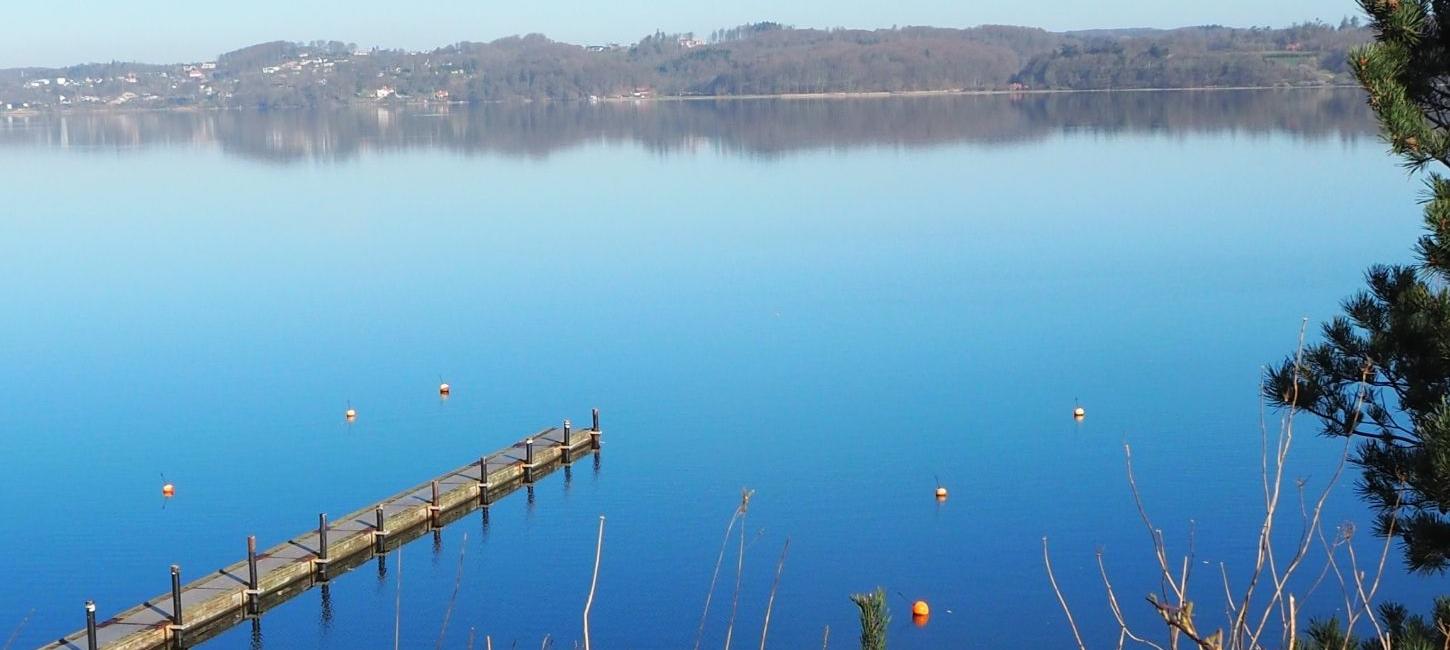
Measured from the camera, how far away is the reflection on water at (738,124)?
6556 cm

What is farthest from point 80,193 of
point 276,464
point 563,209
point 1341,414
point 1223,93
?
point 1223,93

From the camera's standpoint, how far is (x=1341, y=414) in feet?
20.8

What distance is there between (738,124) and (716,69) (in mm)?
55857

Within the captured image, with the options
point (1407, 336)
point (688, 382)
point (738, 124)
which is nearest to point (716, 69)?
point (738, 124)

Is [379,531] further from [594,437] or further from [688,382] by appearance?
[688,382]

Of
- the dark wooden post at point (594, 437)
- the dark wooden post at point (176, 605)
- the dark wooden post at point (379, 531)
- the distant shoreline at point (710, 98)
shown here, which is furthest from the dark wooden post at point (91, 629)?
the distant shoreline at point (710, 98)

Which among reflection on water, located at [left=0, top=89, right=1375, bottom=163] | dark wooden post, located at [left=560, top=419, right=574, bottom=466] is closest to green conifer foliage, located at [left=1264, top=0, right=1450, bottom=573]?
dark wooden post, located at [left=560, top=419, right=574, bottom=466]

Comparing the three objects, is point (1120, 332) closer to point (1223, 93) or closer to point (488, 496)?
point (488, 496)

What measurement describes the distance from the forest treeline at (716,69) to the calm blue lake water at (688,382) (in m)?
63.9

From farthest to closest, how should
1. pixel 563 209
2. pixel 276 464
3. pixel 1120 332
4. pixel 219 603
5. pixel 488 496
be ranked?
1. pixel 563 209
2. pixel 1120 332
3. pixel 276 464
4. pixel 488 496
5. pixel 219 603

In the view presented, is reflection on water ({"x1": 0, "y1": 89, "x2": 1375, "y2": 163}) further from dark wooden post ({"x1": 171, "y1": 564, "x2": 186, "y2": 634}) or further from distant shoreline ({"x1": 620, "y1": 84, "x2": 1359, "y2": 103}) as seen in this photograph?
dark wooden post ({"x1": 171, "y1": 564, "x2": 186, "y2": 634})

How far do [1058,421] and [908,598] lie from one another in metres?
5.81

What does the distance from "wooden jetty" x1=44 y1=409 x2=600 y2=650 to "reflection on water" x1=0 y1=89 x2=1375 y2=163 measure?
4347cm

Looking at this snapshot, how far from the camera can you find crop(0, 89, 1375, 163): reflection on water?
65.6 meters
